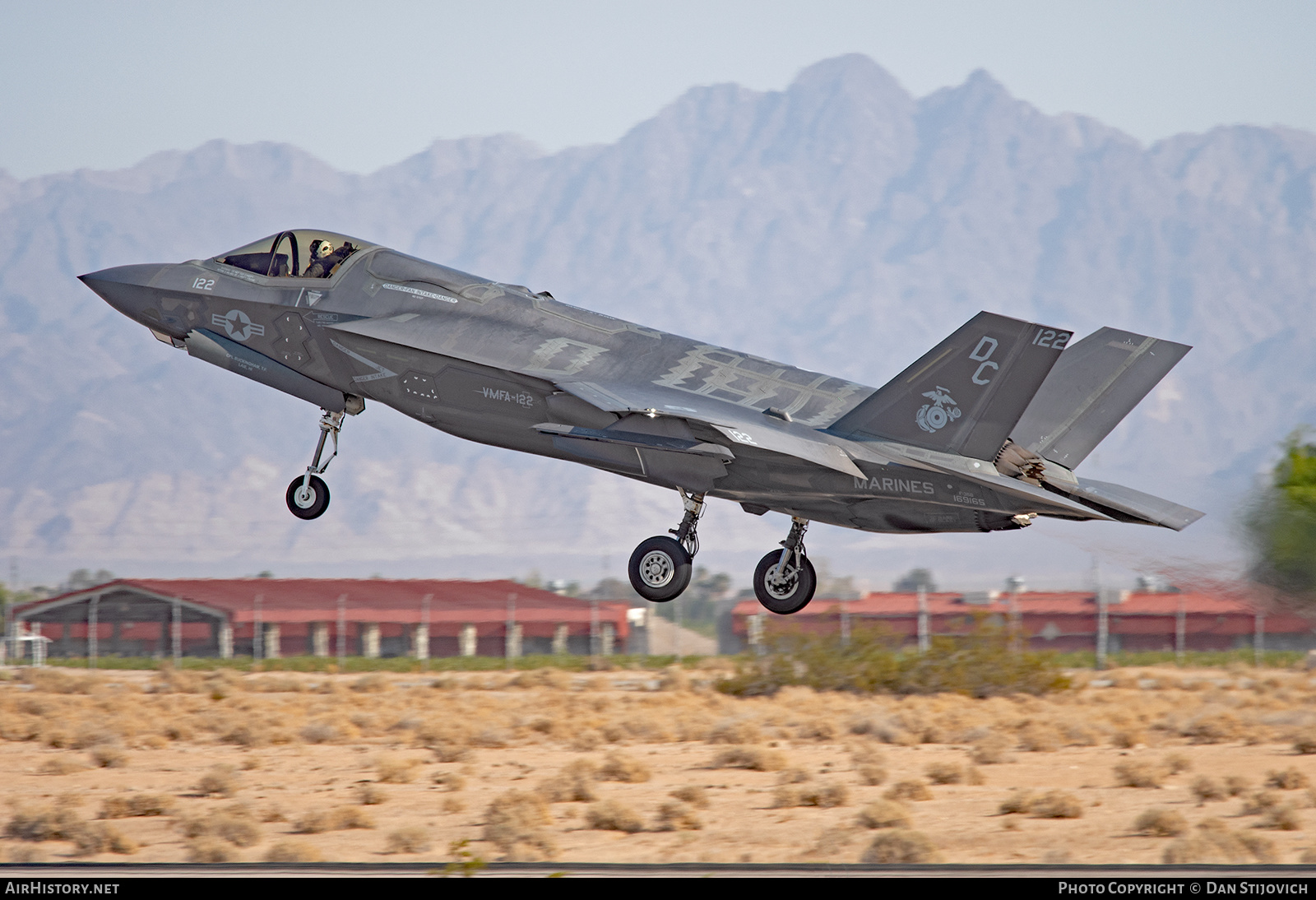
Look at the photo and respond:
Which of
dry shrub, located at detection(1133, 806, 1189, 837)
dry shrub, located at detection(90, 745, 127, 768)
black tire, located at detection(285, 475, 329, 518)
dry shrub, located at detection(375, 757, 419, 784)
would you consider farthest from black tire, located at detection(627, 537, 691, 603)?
dry shrub, located at detection(90, 745, 127, 768)

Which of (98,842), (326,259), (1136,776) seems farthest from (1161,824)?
(98,842)

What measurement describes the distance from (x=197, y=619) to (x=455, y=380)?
→ 55.0 meters

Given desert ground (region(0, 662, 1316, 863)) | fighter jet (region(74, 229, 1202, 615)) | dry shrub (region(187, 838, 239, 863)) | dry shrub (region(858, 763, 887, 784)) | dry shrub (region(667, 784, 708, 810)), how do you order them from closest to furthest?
fighter jet (region(74, 229, 1202, 615)), dry shrub (region(187, 838, 239, 863)), desert ground (region(0, 662, 1316, 863)), dry shrub (region(667, 784, 708, 810)), dry shrub (region(858, 763, 887, 784))

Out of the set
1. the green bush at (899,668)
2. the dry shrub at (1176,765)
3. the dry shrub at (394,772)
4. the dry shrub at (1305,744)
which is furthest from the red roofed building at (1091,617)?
the dry shrub at (394,772)

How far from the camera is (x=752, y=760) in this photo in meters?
32.1

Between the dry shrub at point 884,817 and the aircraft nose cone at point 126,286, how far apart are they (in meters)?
14.4

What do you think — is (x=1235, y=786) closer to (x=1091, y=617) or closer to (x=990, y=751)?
(x=990, y=751)

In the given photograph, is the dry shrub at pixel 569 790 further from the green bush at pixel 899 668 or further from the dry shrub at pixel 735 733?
the green bush at pixel 899 668

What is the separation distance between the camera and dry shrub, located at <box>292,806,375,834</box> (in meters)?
23.7

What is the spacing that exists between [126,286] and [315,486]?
Answer: 14.3ft

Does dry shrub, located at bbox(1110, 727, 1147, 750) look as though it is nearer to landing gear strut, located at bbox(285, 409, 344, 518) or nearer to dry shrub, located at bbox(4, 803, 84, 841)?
landing gear strut, located at bbox(285, 409, 344, 518)

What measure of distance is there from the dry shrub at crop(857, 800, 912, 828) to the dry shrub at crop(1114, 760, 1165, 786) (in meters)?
8.27

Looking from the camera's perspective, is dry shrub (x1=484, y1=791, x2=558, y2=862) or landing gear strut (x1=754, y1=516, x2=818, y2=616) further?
dry shrub (x1=484, y1=791, x2=558, y2=862)
